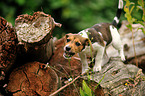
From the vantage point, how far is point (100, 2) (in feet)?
14.9

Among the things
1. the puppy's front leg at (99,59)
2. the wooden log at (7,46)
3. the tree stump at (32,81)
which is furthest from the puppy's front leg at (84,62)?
the wooden log at (7,46)

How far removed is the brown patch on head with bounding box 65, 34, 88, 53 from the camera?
7.39ft

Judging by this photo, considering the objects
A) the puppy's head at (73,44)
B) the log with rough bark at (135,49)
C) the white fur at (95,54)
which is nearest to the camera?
the puppy's head at (73,44)

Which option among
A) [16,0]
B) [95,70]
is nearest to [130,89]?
[95,70]

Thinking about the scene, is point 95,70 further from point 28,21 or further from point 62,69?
point 28,21

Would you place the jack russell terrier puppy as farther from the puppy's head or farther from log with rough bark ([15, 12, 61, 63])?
log with rough bark ([15, 12, 61, 63])

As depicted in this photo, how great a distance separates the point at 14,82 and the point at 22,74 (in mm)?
140

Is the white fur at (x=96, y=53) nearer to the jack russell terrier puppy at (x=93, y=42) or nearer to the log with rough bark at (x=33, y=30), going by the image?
the jack russell terrier puppy at (x=93, y=42)

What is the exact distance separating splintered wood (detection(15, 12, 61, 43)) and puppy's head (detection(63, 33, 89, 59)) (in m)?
0.27

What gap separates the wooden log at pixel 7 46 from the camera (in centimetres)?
230

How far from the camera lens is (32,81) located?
243 centimetres

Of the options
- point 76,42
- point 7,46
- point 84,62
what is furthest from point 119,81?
point 7,46

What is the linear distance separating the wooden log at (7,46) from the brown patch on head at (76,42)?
2.29 feet

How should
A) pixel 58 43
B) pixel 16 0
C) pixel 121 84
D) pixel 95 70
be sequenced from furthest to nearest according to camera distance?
pixel 16 0
pixel 58 43
pixel 95 70
pixel 121 84
